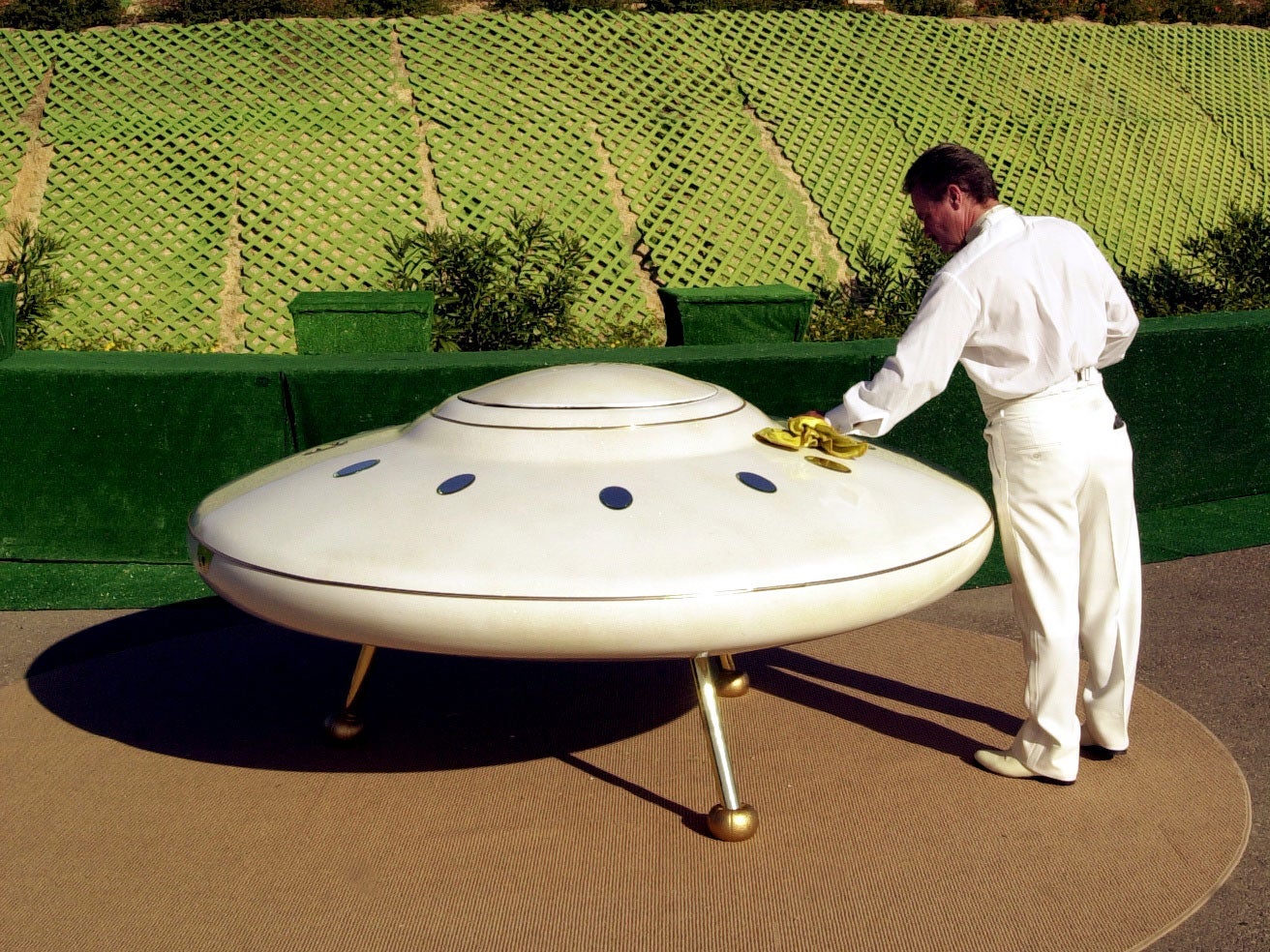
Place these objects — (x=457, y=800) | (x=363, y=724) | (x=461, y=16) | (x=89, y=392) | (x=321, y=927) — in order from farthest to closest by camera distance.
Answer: (x=461, y=16), (x=89, y=392), (x=363, y=724), (x=457, y=800), (x=321, y=927)

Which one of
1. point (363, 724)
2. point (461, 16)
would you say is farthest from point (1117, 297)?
point (461, 16)

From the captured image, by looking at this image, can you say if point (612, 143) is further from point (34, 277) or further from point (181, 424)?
point (181, 424)

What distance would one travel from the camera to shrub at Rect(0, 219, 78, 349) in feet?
31.5

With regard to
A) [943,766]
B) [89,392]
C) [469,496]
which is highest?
[469,496]

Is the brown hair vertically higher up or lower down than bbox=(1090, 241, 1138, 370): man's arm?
higher up

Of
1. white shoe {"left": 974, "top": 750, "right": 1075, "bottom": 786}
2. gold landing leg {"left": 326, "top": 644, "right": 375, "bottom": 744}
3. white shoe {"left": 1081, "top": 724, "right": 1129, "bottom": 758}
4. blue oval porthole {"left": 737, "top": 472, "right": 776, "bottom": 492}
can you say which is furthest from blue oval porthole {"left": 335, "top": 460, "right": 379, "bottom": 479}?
white shoe {"left": 1081, "top": 724, "right": 1129, "bottom": 758}

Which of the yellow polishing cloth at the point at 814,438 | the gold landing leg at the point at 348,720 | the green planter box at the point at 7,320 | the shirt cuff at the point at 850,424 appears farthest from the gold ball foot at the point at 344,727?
the green planter box at the point at 7,320

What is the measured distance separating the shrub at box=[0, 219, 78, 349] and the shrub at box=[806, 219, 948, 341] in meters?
6.38

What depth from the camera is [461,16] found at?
1448 centimetres

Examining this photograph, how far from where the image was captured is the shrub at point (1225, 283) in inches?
367

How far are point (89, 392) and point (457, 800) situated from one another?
2.82 metres

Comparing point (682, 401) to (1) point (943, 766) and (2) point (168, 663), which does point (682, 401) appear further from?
(2) point (168, 663)

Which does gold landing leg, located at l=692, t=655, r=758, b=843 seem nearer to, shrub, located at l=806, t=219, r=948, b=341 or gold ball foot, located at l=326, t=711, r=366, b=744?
gold ball foot, located at l=326, t=711, r=366, b=744

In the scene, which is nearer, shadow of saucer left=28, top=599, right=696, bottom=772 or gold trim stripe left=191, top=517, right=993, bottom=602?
gold trim stripe left=191, top=517, right=993, bottom=602
